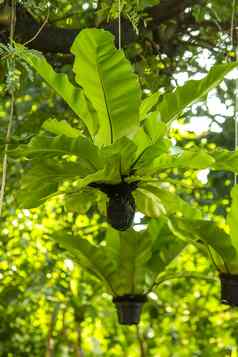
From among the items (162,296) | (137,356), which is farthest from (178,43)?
(137,356)

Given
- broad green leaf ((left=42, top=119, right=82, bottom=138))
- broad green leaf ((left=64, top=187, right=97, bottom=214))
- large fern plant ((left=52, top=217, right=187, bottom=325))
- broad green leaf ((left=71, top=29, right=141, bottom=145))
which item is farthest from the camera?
large fern plant ((left=52, top=217, right=187, bottom=325))

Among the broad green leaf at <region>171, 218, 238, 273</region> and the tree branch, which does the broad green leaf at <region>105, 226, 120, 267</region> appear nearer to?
the broad green leaf at <region>171, 218, 238, 273</region>

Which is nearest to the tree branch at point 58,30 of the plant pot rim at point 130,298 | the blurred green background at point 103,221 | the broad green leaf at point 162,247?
the blurred green background at point 103,221

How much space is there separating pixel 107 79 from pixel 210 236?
270mm

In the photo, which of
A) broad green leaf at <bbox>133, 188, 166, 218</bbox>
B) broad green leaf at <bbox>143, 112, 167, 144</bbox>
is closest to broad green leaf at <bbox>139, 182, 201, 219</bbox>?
broad green leaf at <bbox>133, 188, 166, 218</bbox>

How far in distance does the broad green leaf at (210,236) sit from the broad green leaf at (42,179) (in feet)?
0.56

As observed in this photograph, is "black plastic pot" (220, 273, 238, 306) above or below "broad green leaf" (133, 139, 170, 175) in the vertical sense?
below

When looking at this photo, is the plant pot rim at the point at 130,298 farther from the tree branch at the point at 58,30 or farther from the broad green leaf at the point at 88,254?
the tree branch at the point at 58,30

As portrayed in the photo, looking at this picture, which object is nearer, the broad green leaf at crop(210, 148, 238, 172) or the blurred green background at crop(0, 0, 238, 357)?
the broad green leaf at crop(210, 148, 238, 172)

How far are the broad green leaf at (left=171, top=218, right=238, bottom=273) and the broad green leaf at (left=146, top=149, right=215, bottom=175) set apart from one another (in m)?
0.13

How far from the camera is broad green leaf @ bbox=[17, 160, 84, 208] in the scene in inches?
31.9

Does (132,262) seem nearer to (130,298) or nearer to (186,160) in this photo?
(130,298)

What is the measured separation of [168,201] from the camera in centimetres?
94

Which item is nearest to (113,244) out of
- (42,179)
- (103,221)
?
(42,179)
